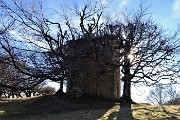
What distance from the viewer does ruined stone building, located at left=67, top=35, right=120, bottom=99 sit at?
77.0ft

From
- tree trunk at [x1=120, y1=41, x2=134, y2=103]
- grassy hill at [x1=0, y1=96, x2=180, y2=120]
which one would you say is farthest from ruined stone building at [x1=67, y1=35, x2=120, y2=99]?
grassy hill at [x1=0, y1=96, x2=180, y2=120]

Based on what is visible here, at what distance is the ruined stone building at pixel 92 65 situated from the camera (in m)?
23.5

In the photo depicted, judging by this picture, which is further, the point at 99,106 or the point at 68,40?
the point at 68,40

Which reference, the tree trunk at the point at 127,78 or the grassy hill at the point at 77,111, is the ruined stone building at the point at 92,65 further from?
the grassy hill at the point at 77,111

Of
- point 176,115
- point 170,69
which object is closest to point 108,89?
point 170,69

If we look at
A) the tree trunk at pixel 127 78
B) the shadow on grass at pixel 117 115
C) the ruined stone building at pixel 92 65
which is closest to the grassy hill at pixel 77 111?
the shadow on grass at pixel 117 115

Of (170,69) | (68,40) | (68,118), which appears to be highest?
(68,40)

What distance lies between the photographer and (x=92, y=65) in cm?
2462

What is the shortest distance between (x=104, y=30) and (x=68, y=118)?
30.4 ft

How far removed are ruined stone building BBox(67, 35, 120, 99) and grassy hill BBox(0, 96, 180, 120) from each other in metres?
1.94

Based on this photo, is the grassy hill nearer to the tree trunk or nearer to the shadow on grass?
the shadow on grass

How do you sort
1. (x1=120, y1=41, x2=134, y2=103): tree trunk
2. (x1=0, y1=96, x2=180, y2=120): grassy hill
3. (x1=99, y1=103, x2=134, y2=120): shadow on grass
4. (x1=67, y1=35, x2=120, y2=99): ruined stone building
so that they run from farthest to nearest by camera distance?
(x1=120, y1=41, x2=134, y2=103): tree trunk → (x1=67, y1=35, x2=120, y2=99): ruined stone building → (x1=0, y1=96, x2=180, y2=120): grassy hill → (x1=99, y1=103, x2=134, y2=120): shadow on grass

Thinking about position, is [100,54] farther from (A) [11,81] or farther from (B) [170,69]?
(A) [11,81]

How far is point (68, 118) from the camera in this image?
55.8 ft
